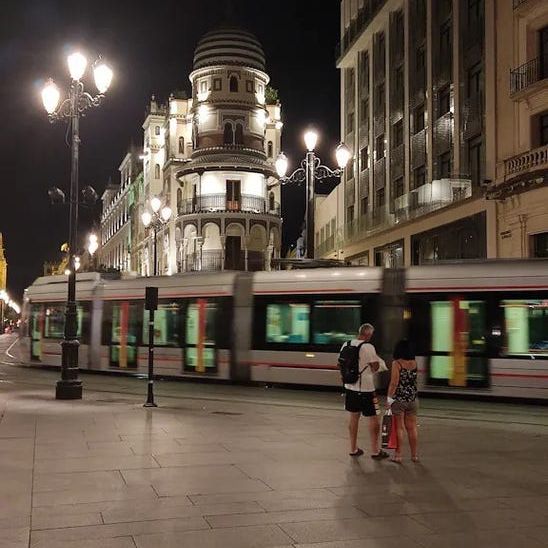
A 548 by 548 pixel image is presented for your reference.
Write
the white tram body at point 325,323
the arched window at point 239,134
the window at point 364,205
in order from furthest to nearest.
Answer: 1. the arched window at point 239,134
2. the window at point 364,205
3. the white tram body at point 325,323

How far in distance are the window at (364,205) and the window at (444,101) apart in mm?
9159

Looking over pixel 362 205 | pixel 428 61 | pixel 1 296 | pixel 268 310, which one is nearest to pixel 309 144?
pixel 268 310

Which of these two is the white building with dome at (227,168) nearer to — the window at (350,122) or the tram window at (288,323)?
the window at (350,122)

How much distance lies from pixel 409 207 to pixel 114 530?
28324mm

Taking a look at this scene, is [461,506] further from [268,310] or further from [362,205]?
[362,205]

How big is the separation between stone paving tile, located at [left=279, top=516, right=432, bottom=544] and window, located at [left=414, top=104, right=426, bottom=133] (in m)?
28.5

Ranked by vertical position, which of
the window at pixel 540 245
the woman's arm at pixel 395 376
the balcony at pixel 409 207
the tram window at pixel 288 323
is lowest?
the woman's arm at pixel 395 376

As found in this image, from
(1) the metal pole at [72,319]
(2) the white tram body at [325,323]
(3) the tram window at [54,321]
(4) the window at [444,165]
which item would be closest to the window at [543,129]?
(4) the window at [444,165]

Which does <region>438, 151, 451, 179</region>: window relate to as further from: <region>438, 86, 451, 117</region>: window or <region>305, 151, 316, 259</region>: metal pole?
<region>305, 151, 316, 259</region>: metal pole

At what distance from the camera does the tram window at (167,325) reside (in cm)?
2211

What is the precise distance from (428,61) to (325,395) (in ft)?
63.2

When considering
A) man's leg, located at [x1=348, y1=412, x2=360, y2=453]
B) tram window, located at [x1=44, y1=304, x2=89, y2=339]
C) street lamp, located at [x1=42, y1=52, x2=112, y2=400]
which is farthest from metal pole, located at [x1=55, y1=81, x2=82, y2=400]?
man's leg, located at [x1=348, y1=412, x2=360, y2=453]

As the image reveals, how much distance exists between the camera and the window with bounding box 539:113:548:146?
25.7 m

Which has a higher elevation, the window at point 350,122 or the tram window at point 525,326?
the window at point 350,122
